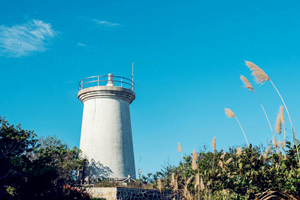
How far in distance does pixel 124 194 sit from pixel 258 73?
30.1 feet

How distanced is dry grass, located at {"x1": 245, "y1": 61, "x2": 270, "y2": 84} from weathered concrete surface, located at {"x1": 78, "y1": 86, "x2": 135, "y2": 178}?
12969mm

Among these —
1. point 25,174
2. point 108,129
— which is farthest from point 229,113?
point 108,129

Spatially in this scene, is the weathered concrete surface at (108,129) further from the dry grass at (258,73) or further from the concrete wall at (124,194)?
the dry grass at (258,73)

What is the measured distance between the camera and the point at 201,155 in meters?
16.7

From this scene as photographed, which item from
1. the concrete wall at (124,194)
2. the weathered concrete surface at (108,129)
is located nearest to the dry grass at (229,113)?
the concrete wall at (124,194)

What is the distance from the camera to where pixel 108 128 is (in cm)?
2073

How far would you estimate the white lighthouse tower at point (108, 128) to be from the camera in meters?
20.3

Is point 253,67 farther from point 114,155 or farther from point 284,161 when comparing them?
point 114,155

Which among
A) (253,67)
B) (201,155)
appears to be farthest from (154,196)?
(253,67)

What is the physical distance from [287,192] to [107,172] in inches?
507

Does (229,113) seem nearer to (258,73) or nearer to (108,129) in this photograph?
(258,73)

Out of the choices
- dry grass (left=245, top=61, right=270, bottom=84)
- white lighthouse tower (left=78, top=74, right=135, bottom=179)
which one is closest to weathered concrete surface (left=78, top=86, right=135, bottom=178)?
white lighthouse tower (left=78, top=74, right=135, bottom=179)

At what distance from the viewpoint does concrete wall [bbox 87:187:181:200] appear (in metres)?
15.5

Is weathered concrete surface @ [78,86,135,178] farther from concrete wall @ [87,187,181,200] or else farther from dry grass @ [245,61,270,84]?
dry grass @ [245,61,270,84]
